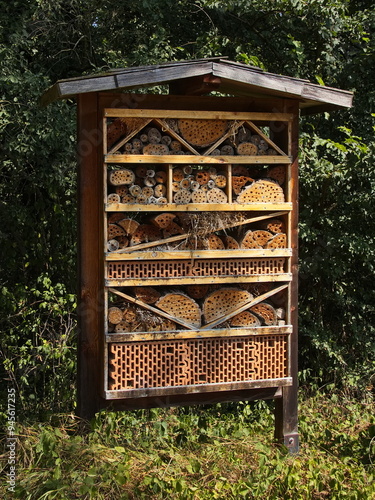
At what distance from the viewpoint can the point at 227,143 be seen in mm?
5285

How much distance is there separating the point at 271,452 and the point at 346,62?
181 inches

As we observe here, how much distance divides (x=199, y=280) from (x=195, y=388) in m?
0.77

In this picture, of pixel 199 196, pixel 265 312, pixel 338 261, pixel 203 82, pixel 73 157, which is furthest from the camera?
pixel 338 261

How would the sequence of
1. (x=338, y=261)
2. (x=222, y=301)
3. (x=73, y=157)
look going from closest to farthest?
(x=222, y=301)
(x=73, y=157)
(x=338, y=261)

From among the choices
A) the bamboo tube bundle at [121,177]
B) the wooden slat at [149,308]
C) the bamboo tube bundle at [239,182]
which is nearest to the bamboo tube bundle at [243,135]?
the bamboo tube bundle at [239,182]

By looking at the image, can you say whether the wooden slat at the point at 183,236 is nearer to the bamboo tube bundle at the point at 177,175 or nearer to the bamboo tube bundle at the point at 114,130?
the bamboo tube bundle at the point at 177,175

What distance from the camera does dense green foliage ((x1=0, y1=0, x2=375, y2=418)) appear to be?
6.89m

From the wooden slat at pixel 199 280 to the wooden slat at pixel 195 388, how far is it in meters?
0.73

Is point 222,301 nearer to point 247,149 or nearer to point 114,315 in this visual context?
point 114,315

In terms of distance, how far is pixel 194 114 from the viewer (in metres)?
5.11

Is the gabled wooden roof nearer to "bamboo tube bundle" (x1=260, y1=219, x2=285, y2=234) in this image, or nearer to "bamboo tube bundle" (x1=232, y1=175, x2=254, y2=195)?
"bamboo tube bundle" (x1=232, y1=175, x2=254, y2=195)

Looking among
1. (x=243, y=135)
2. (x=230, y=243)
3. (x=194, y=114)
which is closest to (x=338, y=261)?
(x=230, y=243)

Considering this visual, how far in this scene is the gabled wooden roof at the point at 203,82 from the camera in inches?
189

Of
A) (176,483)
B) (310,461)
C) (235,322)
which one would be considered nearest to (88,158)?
(235,322)
